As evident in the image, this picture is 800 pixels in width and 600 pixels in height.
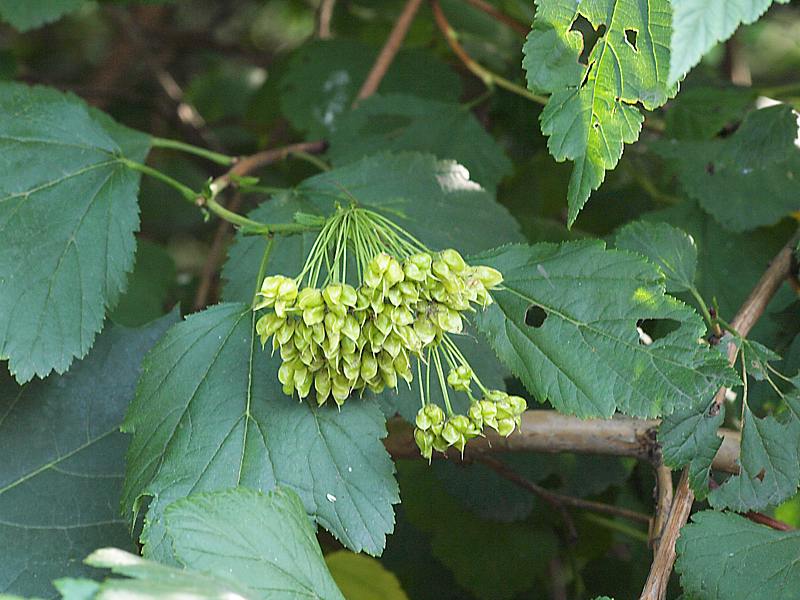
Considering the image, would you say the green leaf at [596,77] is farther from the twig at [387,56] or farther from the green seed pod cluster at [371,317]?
the twig at [387,56]

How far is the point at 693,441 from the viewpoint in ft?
3.69

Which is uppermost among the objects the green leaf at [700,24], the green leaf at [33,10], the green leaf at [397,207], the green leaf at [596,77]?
the green leaf at [33,10]

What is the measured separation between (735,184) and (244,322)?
106 centimetres

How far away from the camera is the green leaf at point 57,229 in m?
1.19

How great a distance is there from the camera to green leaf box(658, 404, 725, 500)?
1.11 meters

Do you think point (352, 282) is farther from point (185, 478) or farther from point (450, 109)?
point (450, 109)

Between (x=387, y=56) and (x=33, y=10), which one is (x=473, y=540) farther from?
(x=33, y=10)

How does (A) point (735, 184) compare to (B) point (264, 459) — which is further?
(A) point (735, 184)

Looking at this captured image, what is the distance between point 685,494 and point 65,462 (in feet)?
2.75

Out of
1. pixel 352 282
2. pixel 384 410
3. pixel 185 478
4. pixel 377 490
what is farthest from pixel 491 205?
pixel 185 478

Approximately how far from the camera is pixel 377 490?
3.44 ft

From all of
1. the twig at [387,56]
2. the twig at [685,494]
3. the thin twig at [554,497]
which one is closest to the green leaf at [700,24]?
the twig at [685,494]

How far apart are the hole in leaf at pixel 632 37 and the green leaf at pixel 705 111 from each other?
0.82 meters

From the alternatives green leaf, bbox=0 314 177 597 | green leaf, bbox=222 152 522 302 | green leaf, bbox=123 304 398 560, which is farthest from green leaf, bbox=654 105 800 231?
green leaf, bbox=0 314 177 597
